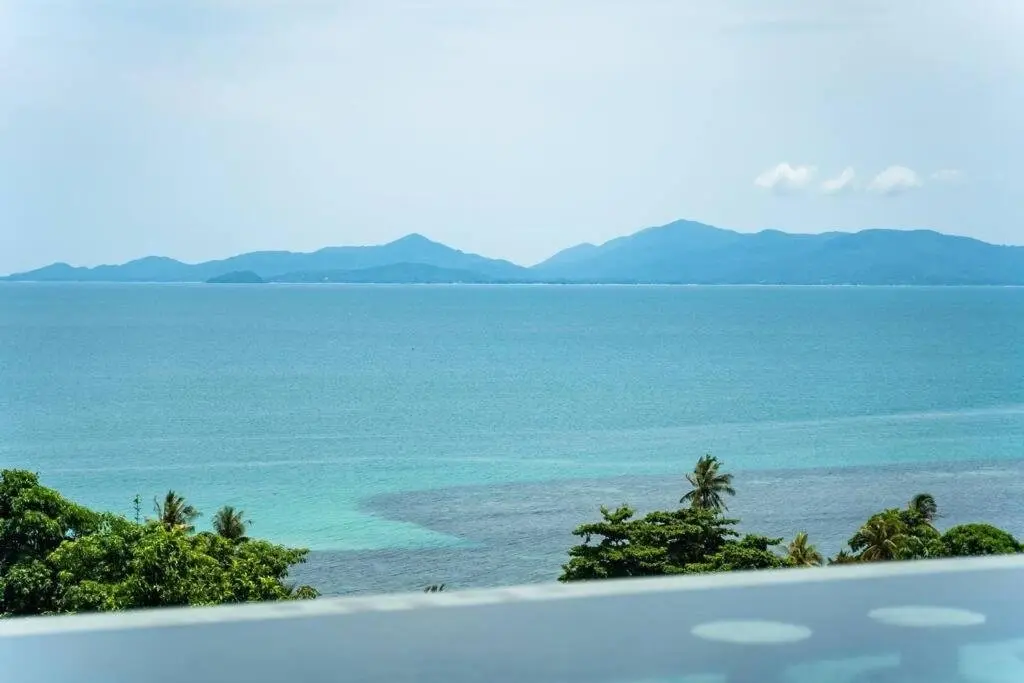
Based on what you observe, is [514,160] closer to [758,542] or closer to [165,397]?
[165,397]

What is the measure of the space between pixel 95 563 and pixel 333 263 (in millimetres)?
30766

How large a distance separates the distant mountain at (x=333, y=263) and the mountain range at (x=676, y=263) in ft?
0.12

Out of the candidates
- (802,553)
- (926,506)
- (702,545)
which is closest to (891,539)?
(802,553)

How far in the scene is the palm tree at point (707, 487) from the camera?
Answer: 20.0 m

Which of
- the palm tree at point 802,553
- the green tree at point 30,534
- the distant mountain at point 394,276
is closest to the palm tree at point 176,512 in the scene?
the green tree at point 30,534

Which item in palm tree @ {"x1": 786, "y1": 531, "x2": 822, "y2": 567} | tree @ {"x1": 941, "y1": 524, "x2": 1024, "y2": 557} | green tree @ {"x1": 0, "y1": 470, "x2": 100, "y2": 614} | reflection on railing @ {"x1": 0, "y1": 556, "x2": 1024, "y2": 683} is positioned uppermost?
reflection on railing @ {"x1": 0, "y1": 556, "x2": 1024, "y2": 683}

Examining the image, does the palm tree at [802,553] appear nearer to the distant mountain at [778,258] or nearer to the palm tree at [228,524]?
the palm tree at [228,524]

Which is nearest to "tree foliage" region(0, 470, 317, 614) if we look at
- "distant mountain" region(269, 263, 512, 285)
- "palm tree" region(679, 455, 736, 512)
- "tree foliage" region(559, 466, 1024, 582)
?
"tree foliage" region(559, 466, 1024, 582)

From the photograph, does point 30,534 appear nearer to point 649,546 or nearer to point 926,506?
point 649,546

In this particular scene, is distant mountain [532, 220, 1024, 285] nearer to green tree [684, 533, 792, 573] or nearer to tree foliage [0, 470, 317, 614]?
green tree [684, 533, 792, 573]

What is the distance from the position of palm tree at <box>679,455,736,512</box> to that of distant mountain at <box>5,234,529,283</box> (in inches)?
788

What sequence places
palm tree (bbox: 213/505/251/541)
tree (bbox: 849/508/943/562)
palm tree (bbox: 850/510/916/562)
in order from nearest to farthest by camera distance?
tree (bbox: 849/508/943/562), palm tree (bbox: 850/510/916/562), palm tree (bbox: 213/505/251/541)

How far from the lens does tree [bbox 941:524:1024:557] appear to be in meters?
14.3

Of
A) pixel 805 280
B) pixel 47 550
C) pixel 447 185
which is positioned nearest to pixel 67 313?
pixel 447 185
